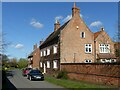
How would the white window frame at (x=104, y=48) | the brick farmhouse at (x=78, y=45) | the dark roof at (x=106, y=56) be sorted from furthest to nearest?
the white window frame at (x=104, y=48)
the dark roof at (x=106, y=56)
the brick farmhouse at (x=78, y=45)

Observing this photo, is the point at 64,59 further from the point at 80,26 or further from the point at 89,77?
the point at 89,77

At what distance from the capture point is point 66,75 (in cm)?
3825

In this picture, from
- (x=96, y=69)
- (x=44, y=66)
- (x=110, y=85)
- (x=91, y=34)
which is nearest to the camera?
(x=110, y=85)

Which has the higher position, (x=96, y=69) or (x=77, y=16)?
(x=77, y=16)

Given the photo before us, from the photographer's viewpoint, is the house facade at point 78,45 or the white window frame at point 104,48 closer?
the house facade at point 78,45

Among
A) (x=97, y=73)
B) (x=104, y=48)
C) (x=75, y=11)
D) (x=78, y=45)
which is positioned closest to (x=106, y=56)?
(x=104, y=48)

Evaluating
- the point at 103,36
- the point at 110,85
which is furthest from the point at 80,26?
the point at 110,85

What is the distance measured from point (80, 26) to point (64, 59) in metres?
6.80

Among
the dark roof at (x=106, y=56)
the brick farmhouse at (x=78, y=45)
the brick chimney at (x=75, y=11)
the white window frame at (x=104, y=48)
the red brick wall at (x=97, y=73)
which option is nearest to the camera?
the red brick wall at (x=97, y=73)

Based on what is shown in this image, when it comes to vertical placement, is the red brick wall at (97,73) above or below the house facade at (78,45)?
below

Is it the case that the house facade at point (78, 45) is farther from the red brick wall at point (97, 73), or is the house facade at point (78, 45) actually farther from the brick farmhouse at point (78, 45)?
the red brick wall at point (97, 73)

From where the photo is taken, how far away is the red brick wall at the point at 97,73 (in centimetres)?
2459

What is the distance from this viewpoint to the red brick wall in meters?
24.6

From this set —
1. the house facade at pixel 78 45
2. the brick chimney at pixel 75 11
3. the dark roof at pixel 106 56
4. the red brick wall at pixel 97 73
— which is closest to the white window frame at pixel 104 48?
the house facade at pixel 78 45
